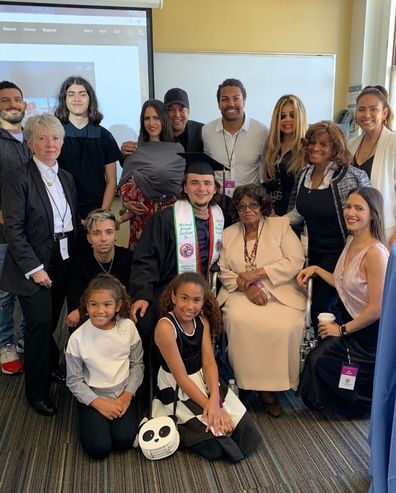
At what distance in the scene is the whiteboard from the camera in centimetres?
436

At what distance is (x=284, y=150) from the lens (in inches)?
119

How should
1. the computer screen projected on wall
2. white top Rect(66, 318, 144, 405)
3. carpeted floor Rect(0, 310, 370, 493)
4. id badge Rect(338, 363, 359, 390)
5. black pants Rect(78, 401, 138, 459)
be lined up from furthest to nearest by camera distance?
the computer screen projected on wall
id badge Rect(338, 363, 359, 390)
white top Rect(66, 318, 144, 405)
black pants Rect(78, 401, 138, 459)
carpeted floor Rect(0, 310, 370, 493)

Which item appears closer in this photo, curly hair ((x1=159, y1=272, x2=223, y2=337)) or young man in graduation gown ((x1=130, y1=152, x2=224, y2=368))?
curly hair ((x1=159, y1=272, x2=223, y2=337))

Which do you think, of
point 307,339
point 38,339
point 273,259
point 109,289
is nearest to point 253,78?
point 273,259

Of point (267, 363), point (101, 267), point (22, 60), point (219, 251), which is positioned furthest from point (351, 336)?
point (22, 60)

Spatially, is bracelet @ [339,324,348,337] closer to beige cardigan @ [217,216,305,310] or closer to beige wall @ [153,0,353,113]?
beige cardigan @ [217,216,305,310]

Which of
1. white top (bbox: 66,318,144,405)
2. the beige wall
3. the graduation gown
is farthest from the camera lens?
the beige wall

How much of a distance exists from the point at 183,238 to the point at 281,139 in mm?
984

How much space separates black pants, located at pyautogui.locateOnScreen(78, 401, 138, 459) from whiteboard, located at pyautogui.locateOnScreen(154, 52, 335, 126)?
3128mm

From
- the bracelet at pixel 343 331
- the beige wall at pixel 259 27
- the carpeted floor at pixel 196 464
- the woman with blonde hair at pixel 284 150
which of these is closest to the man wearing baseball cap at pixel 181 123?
the woman with blonde hair at pixel 284 150

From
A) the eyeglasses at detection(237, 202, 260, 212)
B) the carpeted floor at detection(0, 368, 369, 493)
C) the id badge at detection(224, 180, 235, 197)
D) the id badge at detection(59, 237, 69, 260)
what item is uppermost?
the id badge at detection(224, 180, 235, 197)

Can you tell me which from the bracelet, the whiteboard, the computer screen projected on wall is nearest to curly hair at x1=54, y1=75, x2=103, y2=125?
the computer screen projected on wall

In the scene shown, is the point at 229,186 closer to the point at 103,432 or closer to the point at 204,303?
the point at 204,303

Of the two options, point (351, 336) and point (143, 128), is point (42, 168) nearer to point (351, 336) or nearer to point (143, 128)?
point (143, 128)
